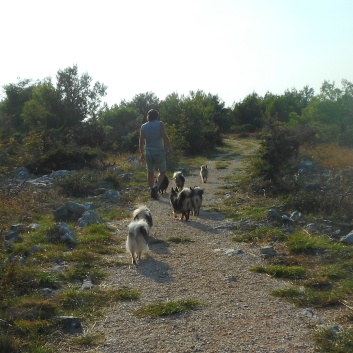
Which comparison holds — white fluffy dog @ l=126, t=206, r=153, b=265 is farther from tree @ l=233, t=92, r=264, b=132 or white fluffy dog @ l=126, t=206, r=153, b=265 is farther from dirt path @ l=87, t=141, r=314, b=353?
tree @ l=233, t=92, r=264, b=132

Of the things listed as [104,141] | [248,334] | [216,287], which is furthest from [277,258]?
[104,141]

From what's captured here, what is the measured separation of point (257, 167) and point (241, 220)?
5127 mm

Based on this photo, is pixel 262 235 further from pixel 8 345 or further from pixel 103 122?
pixel 103 122

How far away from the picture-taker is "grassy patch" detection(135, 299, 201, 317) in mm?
5855

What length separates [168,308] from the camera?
5.93m

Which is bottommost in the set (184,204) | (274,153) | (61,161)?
(184,204)

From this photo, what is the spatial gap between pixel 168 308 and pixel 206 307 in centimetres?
47

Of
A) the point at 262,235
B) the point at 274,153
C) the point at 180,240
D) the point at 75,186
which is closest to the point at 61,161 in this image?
the point at 75,186

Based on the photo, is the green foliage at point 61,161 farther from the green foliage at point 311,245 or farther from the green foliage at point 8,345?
the green foliage at point 8,345

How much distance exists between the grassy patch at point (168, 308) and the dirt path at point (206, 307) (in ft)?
0.31

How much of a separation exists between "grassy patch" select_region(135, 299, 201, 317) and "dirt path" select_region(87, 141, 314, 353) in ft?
0.31

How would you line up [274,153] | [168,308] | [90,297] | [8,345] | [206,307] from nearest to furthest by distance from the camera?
[8,345]
[168,308]
[206,307]
[90,297]
[274,153]

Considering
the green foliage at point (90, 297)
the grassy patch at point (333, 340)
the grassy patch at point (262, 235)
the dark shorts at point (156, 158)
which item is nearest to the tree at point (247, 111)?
the dark shorts at point (156, 158)

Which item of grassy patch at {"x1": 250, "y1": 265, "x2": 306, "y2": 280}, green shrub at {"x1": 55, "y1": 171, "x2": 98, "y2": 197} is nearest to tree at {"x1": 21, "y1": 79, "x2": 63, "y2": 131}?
green shrub at {"x1": 55, "y1": 171, "x2": 98, "y2": 197}
